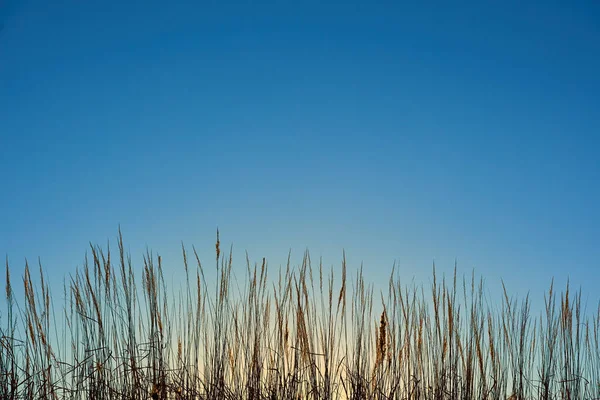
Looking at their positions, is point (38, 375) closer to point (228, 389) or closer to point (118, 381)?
point (118, 381)

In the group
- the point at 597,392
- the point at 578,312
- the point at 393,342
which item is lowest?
the point at 597,392

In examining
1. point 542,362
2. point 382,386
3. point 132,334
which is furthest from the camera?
point 542,362

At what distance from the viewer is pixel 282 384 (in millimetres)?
2873

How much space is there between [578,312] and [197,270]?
2.45m

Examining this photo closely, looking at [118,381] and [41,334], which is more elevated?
[41,334]

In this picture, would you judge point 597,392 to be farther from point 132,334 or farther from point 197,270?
point 132,334

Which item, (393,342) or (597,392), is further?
(597,392)

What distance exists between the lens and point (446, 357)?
3.08 metres

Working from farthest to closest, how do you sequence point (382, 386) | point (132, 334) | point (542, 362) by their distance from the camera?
point (542, 362), point (382, 386), point (132, 334)

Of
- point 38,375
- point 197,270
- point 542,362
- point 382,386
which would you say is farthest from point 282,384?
point 542,362

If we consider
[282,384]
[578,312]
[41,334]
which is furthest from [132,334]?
[578,312]

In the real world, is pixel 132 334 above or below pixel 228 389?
above

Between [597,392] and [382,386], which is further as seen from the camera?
[597,392]

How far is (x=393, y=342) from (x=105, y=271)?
1.58 meters
